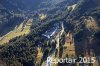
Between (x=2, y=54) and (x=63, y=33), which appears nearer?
(x=2, y=54)

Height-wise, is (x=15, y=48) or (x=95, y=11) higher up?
(x=95, y=11)

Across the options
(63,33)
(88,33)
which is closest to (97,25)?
(88,33)

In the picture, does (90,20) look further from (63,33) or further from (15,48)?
(15,48)

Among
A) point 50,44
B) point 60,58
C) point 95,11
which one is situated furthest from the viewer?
point 95,11

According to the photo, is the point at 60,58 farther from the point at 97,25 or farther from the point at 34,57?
the point at 97,25

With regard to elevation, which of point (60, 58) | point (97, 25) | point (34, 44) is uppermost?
point (97, 25)

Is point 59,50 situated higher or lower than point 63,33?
lower

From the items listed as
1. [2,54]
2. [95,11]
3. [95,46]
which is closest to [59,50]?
[95,46]

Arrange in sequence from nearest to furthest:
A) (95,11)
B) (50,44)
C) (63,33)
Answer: (50,44)
(63,33)
(95,11)

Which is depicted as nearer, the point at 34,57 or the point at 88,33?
the point at 34,57
